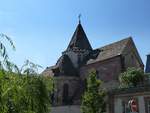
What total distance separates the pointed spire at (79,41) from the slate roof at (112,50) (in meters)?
3.20

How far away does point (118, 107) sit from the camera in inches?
1638

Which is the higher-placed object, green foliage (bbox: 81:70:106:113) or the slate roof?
the slate roof

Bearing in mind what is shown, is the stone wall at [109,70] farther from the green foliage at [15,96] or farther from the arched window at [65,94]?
the green foliage at [15,96]

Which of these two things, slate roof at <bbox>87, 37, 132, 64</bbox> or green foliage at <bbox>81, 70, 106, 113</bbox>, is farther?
slate roof at <bbox>87, 37, 132, 64</bbox>

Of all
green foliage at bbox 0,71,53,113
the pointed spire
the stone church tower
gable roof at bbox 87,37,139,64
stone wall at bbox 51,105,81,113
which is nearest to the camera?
green foliage at bbox 0,71,53,113

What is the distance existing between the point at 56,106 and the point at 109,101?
44.3 ft

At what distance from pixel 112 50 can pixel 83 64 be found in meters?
6.59

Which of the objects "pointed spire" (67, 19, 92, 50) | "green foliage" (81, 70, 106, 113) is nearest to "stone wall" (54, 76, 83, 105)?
"pointed spire" (67, 19, 92, 50)

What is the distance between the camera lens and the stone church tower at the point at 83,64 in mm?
51062

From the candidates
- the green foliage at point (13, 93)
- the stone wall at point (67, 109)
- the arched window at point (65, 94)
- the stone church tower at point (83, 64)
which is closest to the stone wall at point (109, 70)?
the stone church tower at point (83, 64)

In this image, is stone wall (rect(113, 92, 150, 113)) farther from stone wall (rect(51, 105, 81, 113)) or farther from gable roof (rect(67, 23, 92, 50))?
gable roof (rect(67, 23, 92, 50))

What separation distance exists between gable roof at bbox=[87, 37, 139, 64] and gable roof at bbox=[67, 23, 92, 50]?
3.22m

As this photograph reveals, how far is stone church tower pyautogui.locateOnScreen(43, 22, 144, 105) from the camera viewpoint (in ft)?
168

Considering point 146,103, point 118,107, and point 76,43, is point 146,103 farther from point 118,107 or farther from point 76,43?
point 76,43
